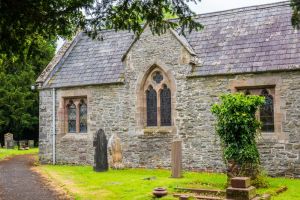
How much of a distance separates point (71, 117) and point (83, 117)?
0.82m

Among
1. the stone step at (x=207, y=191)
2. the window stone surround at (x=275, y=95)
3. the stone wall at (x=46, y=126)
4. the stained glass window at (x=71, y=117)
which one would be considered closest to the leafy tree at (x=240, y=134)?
the stone step at (x=207, y=191)

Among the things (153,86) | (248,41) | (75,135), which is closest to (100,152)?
(75,135)

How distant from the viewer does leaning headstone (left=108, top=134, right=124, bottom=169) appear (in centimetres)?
1761

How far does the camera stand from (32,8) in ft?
28.0

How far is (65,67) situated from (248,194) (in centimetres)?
1413

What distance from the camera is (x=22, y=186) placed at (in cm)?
1376

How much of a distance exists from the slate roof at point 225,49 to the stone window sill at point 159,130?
101 inches

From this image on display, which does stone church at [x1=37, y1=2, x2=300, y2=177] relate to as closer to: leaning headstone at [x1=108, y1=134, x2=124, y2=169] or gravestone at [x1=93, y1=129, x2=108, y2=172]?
leaning headstone at [x1=108, y1=134, x2=124, y2=169]

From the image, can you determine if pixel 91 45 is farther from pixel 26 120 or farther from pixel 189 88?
pixel 26 120

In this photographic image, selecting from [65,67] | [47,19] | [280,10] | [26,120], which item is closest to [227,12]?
[280,10]

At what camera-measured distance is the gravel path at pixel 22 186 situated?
11750mm

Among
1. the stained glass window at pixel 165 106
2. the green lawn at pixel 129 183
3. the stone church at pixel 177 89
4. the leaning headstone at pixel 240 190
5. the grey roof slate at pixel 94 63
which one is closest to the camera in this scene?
the leaning headstone at pixel 240 190

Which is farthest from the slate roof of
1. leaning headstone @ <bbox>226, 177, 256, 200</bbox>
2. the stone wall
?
leaning headstone @ <bbox>226, 177, 256, 200</bbox>

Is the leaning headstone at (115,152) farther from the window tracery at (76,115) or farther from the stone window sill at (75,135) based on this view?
the window tracery at (76,115)
